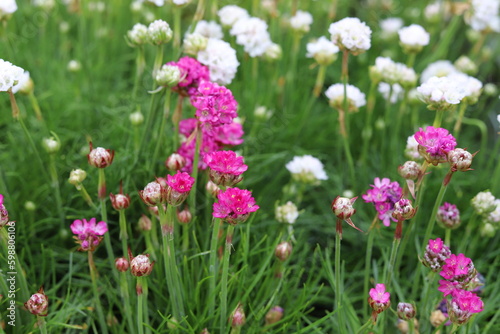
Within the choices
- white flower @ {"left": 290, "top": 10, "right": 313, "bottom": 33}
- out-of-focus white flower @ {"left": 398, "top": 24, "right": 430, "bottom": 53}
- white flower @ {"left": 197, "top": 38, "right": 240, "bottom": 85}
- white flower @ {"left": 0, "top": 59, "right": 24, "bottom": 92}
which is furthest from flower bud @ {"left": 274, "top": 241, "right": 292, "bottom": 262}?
white flower @ {"left": 290, "top": 10, "right": 313, "bottom": 33}

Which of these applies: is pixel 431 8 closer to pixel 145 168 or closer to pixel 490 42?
pixel 490 42

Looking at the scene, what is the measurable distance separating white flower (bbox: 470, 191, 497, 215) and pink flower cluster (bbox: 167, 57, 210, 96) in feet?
2.25

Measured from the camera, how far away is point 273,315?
1.32 metres

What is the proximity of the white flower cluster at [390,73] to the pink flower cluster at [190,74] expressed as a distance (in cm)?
55

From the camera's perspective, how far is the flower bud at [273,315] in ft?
4.32

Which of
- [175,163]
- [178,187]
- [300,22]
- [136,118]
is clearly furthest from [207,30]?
[178,187]

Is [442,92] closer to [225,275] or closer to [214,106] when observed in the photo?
[214,106]

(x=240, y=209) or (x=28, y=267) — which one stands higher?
(x=240, y=209)

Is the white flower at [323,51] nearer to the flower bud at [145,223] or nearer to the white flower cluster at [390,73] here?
the white flower cluster at [390,73]

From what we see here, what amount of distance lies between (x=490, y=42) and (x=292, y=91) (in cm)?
109

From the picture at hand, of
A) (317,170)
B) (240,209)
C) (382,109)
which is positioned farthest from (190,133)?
(382,109)

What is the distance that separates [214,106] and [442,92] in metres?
0.49

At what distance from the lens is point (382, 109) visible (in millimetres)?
2184

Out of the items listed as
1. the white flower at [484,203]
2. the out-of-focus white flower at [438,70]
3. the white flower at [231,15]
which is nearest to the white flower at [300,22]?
the white flower at [231,15]
